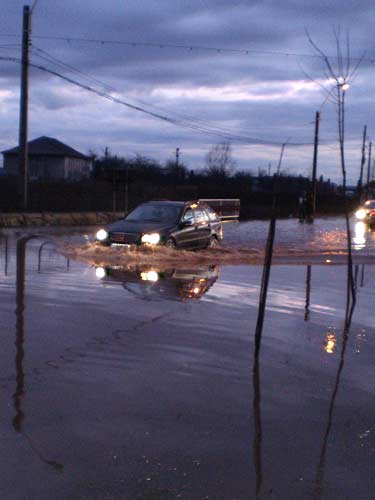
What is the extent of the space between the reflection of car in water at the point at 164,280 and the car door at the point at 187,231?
1.92 metres

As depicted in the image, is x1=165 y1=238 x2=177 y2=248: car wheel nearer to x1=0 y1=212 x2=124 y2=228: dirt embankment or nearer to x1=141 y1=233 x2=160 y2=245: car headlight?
x1=141 y1=233 x2=160 y2=245: car headlight

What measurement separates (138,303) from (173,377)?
13.7 feet

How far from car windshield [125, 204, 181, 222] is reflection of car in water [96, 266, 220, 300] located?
103 inches

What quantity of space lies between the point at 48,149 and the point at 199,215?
63.5 m

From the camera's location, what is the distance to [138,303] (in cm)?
1120

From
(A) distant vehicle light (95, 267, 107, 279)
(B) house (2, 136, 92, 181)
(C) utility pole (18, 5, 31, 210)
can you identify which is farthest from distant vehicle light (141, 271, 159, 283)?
(B) house (2, 136, 92, 181)

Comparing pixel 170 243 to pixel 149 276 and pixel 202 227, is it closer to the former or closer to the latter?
pixel 202 227

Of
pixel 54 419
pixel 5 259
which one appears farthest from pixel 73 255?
pixel 54 419

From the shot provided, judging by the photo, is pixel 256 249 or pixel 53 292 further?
pixel 256 249

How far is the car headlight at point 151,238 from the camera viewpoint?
A: 17.8 metres

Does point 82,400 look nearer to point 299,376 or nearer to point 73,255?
point 299,376

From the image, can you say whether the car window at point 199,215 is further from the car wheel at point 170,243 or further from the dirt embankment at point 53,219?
the dirt embankment at point 53,219

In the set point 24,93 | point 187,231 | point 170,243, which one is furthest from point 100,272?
point 24,93

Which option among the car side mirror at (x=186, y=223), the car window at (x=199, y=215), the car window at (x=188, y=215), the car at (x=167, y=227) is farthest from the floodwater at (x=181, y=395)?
the car window at (x=199, y=215)
